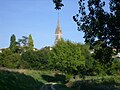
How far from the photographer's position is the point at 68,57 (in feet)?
197

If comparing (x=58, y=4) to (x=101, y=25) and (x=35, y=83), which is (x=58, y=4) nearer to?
(x=101, y=25)

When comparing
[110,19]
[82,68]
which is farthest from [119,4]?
[82,68]

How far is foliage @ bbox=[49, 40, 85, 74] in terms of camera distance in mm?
59656

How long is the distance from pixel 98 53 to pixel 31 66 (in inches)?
3218

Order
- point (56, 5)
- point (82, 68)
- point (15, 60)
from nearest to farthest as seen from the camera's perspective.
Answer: point (56, 5) → point (82, 68) → point (15, 60)

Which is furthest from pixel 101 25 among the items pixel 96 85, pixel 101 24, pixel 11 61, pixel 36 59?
pixel 36 59

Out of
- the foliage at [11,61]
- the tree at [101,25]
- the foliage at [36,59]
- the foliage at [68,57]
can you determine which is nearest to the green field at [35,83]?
the tree at [101,25]

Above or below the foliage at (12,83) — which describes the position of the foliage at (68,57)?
above

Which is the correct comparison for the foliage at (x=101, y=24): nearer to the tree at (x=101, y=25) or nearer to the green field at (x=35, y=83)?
the tree at (x=101, y=25)

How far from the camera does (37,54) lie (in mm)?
94688

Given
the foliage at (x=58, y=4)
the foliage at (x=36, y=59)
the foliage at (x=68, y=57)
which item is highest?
the foliage at (x=36, y=59)

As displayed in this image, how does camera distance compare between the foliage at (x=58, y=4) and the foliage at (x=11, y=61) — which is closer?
Answer: the foliage at (x=58, y=4)

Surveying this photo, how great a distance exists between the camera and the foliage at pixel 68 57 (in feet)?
196

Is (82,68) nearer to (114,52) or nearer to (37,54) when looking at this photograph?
(37,54)
